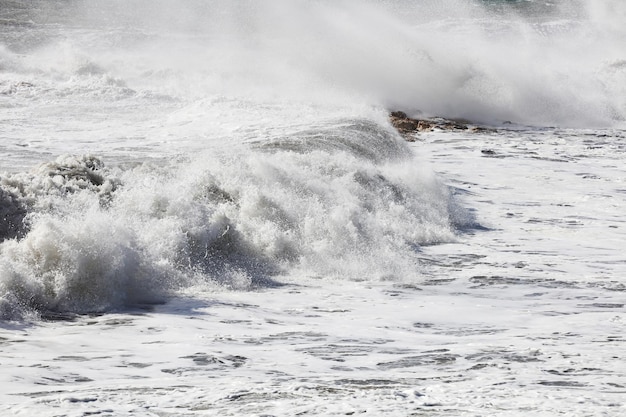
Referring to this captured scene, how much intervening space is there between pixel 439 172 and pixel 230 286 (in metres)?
8.24

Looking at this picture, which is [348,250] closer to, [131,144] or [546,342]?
[546,342]

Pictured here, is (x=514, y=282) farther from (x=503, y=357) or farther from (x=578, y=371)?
(x=578, y=371)

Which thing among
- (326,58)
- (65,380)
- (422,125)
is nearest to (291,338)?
(65,380)

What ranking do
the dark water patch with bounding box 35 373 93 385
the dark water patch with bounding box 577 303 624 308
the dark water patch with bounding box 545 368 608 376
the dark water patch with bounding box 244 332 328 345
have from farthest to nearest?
the dark water patch with bounding box 577 303 624 308 → the dark water patch with bounding box 244 332 328 345 → the dark water patch with bounding box 545 368 608 376 → the dark water patch with bounding box 35 373 93 385

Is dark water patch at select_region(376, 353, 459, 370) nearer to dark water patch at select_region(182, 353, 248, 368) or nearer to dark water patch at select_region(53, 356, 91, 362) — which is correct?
dark water patch at select_region(182, 353, 248, 368)

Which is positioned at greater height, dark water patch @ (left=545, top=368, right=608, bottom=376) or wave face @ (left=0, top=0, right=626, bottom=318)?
wave face @ (left=0, top=0, right=626, bottom=318)

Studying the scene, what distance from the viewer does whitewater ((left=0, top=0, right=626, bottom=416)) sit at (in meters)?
6.26

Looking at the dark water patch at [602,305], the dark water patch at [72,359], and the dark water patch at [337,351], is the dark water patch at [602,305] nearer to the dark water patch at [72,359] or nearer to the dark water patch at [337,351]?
the dark water patch at [337,351]

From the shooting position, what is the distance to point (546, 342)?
7613 mm

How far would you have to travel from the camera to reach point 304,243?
34.6 ft

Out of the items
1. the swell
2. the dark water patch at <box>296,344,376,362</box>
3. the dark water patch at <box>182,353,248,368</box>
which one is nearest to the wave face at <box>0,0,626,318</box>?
the swell

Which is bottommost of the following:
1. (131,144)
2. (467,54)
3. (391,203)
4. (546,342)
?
(546,342)

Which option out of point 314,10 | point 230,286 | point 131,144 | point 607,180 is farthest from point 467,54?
point 230,286

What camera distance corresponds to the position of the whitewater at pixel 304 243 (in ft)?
20.5
